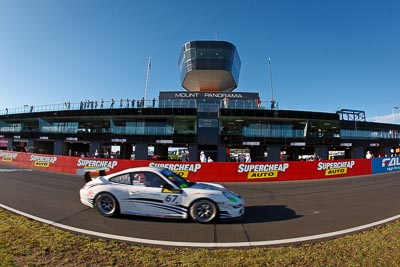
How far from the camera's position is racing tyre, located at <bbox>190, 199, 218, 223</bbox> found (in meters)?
5.95

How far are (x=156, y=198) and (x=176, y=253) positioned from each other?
7.45ft

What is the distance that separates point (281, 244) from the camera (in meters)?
4.56

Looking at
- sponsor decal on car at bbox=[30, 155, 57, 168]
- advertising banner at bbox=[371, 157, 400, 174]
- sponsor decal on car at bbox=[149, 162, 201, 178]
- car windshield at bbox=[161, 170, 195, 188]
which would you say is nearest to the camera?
car windshield at bbox=[161, 170, 195, 188]

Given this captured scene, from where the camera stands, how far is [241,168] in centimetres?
1582

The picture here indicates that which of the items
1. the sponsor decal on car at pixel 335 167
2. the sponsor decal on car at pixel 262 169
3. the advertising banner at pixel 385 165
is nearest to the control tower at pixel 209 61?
the advertising banner at pixel 385 165

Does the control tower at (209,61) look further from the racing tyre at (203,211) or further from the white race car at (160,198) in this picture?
the racing tyre at (203,211)

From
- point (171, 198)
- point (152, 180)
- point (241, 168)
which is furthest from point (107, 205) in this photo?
point (241, 168)

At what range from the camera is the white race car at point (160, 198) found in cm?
602

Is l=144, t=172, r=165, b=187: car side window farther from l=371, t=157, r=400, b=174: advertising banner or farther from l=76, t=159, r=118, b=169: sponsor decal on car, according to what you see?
l=371, t=157, r=400, b=174: advertising banner

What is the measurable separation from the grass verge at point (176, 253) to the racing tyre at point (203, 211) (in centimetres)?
172

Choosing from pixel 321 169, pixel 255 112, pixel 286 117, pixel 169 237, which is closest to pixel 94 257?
pixel 169 237

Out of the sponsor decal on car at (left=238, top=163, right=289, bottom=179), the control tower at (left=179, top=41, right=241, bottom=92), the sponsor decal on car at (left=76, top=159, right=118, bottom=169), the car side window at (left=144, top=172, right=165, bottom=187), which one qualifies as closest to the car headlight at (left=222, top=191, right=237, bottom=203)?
the car side window at (left=144, top=172, right=165, bottom=187)

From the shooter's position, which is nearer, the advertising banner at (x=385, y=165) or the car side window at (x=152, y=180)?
the car side window at (x=152, y=180)

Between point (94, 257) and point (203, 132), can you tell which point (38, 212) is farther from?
point (203, 132)
